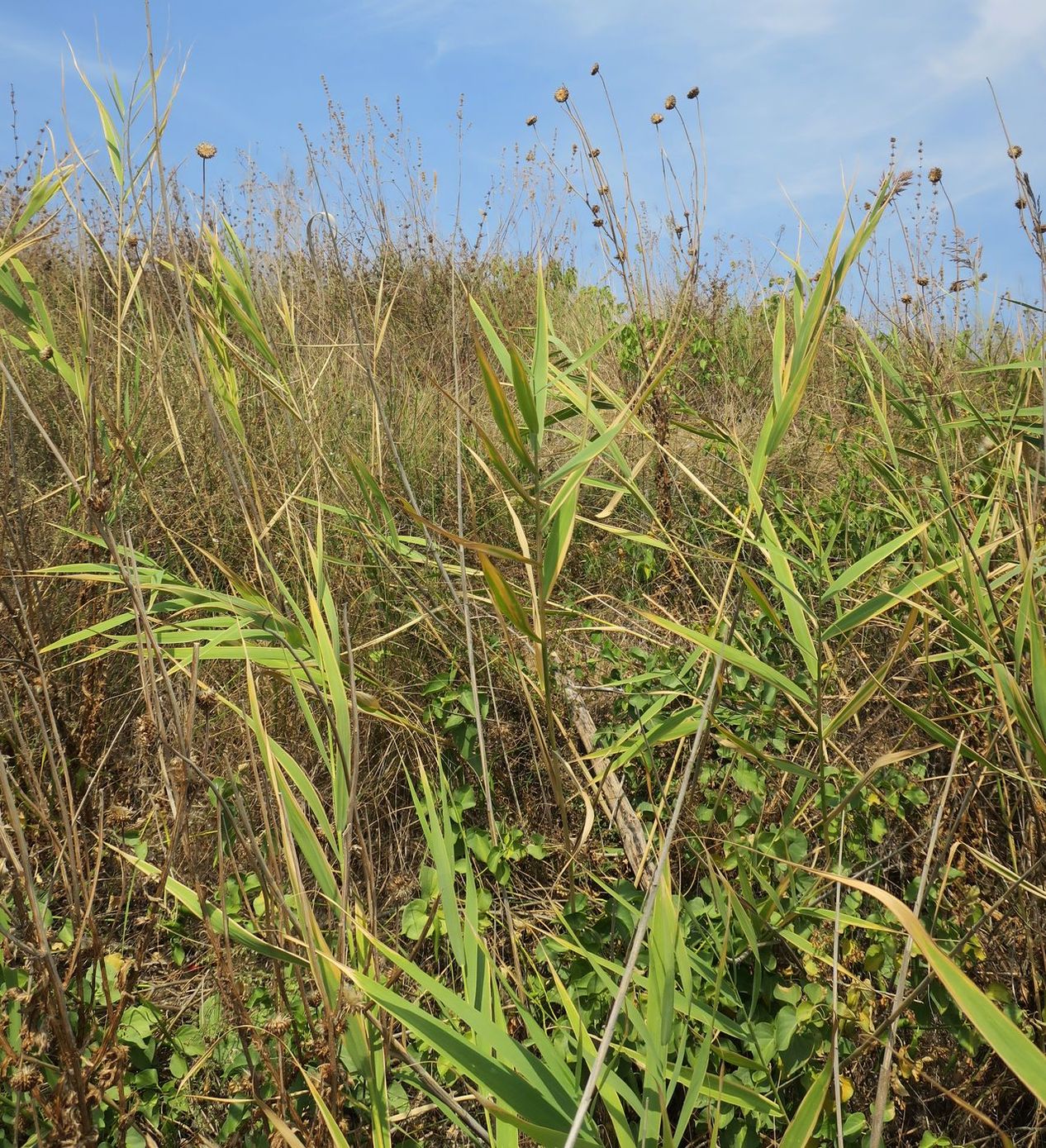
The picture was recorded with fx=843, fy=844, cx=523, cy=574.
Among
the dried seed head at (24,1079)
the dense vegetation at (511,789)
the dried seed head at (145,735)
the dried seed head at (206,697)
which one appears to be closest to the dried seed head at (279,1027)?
the dense vegetation at (511,789)

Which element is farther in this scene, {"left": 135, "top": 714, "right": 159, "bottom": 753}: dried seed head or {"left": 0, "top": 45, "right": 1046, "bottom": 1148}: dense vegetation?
{"left": 135, "top": 714, "right": 159, "bottom": 753}: dried seed head

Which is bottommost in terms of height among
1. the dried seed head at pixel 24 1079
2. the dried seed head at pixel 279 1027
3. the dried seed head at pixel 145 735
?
the dried seed head at pixel 279 1027

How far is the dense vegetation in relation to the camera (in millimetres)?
919

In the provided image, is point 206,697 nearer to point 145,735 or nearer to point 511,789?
point 145,735

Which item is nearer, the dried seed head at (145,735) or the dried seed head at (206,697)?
the dried seed head at (206,697)

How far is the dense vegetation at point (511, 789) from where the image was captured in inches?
36.2

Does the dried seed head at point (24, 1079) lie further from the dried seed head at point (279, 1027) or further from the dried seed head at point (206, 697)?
the dried seed head at point (206, 697)

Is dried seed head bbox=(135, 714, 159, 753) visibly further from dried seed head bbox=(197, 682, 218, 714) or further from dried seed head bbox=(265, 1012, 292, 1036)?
dried seed head bbox=(265, 1012, 292, 1036)

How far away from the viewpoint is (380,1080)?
3.03 ft

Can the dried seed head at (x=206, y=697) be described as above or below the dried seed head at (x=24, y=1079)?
above

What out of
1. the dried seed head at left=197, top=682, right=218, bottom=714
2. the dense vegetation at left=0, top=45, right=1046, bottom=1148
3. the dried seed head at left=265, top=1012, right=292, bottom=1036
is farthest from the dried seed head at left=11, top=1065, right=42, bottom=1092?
the dried seed head at left=197, top=682, right=218, bottom=714

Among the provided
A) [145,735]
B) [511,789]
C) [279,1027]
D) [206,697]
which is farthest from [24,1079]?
[511,789]

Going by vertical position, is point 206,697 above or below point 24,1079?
above

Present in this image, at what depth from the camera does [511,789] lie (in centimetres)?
159
